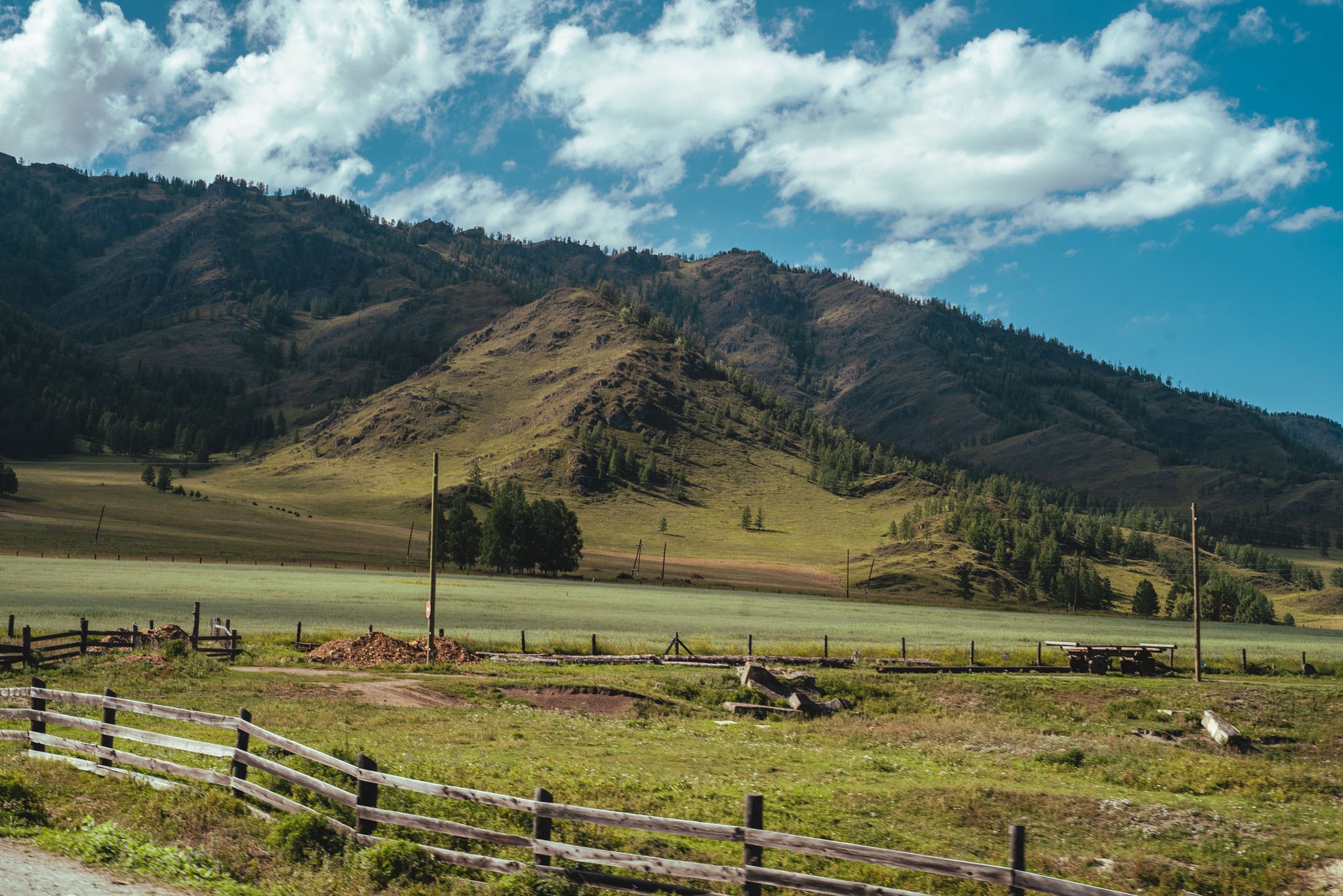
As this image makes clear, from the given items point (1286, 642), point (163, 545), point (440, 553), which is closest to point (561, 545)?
point (440, 553)

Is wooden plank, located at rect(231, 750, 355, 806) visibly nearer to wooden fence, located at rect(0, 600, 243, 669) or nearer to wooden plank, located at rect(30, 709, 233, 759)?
wooden plank, located at rect(30, 709, 233, 759)

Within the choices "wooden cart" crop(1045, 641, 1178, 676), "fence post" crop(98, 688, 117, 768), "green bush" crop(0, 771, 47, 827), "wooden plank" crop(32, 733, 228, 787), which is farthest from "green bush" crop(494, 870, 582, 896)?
"wooden cart" crop(1045, 641, 1178, 676)

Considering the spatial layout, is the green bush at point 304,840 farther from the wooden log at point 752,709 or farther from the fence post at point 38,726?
the wooden log at point 752,709

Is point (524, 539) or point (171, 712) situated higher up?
point (524, 539)

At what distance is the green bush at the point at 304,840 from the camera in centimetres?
1290

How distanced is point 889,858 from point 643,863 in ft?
10.0

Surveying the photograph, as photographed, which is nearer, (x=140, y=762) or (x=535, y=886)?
(x=535, y=886)

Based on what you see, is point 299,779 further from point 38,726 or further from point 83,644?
point 83,644

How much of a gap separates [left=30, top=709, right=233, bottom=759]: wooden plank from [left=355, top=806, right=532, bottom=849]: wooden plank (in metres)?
3.85

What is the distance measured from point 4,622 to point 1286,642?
375ft

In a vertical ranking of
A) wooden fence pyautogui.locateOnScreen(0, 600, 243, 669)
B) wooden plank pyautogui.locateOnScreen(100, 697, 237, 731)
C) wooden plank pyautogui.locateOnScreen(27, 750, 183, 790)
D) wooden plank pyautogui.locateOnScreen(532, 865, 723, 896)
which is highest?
wooden plank pyautogui.locateOnScreen(100, 697, 237, 731)

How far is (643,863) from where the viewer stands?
1098 centimetres

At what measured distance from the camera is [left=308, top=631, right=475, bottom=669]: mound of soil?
42.6m

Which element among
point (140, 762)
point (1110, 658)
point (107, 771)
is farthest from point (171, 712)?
point (1110, 658)
